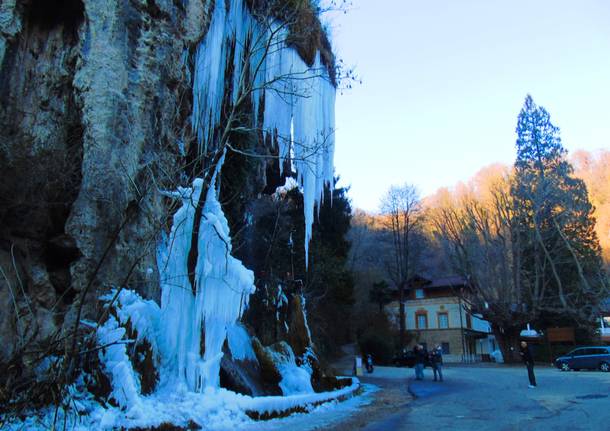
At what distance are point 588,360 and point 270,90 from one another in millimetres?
21064

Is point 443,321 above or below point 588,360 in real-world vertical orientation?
above

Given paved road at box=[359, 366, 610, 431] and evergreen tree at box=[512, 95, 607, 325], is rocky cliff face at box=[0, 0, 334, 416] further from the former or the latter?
evergreen tree at box=[512, 95, 607, 325]

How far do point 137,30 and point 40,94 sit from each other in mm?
2613

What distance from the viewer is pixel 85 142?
10.3m

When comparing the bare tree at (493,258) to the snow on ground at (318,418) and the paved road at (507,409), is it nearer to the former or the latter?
the paved road at (507,409)

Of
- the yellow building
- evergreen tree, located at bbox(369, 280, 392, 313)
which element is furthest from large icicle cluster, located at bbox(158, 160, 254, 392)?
the yellow building

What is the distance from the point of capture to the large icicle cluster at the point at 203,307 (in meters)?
9.41

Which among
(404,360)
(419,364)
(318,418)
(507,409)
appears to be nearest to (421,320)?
(404,360)

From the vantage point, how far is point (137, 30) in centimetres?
1134

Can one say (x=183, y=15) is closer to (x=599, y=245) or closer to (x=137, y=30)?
(x=137, y=30)

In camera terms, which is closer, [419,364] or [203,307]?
[203,307]

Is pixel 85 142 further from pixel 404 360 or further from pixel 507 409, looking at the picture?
pixel 404 360

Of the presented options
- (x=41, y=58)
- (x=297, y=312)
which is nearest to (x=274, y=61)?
(x=41, y=58)

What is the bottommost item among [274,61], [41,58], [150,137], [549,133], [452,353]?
[452,353]
